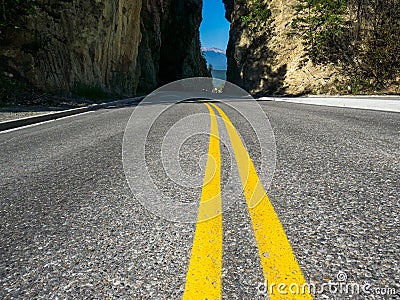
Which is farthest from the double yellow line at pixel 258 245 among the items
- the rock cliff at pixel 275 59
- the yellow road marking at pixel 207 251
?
the rock cliff at pixel 275 59

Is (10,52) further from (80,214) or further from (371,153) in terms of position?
(371,153)

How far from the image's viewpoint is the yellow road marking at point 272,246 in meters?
1.13

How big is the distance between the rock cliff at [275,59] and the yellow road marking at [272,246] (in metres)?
22.4

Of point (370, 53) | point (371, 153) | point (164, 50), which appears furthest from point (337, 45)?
point (164, 50)

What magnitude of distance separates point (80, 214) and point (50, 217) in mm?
199

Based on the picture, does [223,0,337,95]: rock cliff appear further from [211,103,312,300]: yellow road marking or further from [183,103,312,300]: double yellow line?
[183,103,312,300]: double yellow line

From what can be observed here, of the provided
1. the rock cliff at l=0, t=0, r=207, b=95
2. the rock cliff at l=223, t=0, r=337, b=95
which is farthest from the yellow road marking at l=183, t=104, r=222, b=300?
the rock cliff at l=223, t=0, r=337, b=95

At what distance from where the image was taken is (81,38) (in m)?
16.8

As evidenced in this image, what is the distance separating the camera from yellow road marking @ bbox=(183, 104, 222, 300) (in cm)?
110

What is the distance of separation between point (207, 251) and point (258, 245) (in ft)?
0.87

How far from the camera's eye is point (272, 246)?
137 centimetres

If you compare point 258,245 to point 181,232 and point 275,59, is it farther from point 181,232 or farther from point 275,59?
point 275,59

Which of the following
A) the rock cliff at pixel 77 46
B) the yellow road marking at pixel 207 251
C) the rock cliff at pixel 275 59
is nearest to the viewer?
the yellow road marking at pixel 207 251

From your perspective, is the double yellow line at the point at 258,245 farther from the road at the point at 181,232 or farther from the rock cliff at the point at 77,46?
the rock cliff at the point at 77,46
